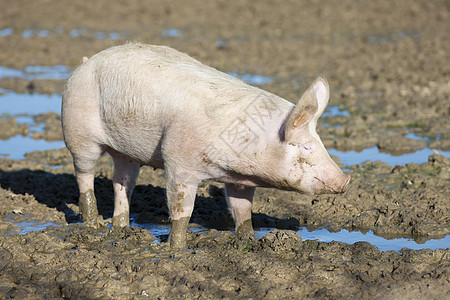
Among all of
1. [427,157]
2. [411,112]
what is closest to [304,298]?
[427,157]

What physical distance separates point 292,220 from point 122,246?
176 centimetres

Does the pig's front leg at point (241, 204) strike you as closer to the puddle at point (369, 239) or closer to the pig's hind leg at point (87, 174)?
the puddle at point (369, 239)

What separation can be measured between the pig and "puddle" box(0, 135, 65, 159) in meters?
3.44

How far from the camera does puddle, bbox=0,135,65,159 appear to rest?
955cm

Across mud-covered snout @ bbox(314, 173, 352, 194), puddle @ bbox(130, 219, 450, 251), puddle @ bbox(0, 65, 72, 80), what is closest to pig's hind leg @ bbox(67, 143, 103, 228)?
puddle @ bbox(130, 219, 450, 251)

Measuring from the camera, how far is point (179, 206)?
5.59m

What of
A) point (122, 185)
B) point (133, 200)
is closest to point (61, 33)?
point (133, 200)

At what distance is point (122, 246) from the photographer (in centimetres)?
579

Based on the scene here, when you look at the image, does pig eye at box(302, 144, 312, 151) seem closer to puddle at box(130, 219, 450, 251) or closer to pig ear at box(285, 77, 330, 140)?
pig ear at box(285, 77, 330, 140)

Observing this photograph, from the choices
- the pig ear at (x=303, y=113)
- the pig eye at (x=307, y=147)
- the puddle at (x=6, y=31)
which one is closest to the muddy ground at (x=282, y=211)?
the pig eye at (x=307, y=147)

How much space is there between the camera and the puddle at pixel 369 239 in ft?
19.2

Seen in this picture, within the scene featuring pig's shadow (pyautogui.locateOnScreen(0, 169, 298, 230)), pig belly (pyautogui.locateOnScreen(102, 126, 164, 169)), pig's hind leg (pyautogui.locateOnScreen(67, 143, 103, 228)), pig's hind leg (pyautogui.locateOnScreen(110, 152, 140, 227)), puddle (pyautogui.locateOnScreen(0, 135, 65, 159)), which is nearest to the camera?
pig belly (pyautogui.locateOnScreen(102, 126, 164, 169))

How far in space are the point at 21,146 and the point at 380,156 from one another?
5.12 meters

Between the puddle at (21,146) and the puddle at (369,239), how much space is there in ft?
14.6
